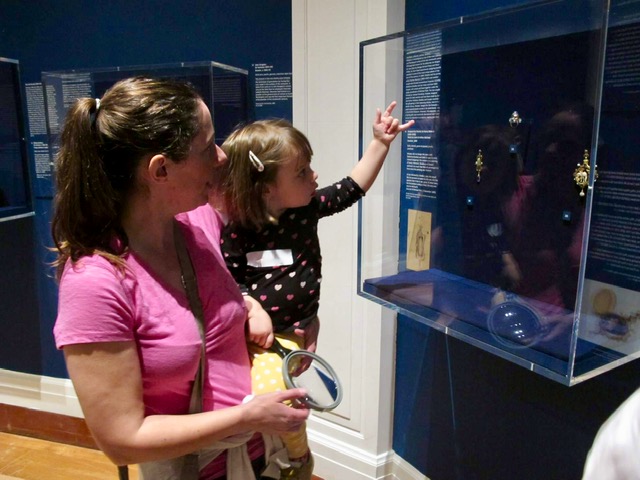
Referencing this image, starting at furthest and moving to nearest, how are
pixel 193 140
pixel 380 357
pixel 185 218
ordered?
1. pixel 380 357
2. pixel 185 218
3. pixel 193 140

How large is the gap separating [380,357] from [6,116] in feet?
8.30

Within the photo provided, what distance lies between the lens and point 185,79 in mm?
2471

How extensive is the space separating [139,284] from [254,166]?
707 millimetres

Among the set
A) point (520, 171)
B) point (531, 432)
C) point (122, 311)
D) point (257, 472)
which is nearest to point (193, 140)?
point (122, 311)

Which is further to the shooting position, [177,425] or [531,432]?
[531,432]

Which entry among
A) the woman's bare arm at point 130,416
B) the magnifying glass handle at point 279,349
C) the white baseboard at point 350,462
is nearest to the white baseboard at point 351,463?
the white baseboard at point 350,462

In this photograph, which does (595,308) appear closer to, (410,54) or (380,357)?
(410,54)

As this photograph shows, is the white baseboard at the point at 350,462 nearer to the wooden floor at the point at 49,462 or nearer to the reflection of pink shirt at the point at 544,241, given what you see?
the wooden floor at the point at 49,462

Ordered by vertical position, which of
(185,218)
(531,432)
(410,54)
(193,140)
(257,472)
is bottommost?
(531,432)

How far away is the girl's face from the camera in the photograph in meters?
1.72

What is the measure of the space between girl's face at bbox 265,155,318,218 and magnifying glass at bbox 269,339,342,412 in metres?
0.47

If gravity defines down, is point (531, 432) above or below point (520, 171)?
below

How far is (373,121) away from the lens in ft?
6.64

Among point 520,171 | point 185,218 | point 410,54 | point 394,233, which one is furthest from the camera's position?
point 394,233
